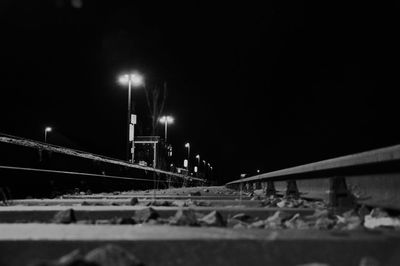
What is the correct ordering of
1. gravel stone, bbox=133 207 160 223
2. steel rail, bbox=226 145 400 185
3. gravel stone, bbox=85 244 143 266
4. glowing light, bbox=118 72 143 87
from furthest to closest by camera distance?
glowing light, bbox=118 72 143 87 → gravel stone, bbox=133 207 160 223 → steel rail, bbox=226 145 400 185 → gravel stone, bbox=85 244 143 266

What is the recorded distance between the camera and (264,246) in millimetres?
2490

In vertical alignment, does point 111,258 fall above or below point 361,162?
below

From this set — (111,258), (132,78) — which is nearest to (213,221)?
(111,258)

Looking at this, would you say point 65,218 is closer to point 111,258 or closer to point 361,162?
point 111,258

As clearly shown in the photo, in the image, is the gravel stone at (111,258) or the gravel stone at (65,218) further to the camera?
the gravel stone at (65,218)

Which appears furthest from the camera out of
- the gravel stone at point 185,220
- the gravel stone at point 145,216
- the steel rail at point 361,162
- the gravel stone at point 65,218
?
the gravel stone at point 145,216

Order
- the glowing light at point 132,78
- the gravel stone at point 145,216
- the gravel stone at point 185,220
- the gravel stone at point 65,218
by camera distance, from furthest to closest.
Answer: the glowing light at point 132,78
the gravel stone at point 145,216
the gravel stone at point 65,218
the gravel stone at point 185,220

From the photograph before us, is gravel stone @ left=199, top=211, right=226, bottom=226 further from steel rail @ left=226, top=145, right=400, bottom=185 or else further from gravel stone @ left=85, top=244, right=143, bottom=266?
gravel stone @ left=85, top=244, right=143, bottom=266

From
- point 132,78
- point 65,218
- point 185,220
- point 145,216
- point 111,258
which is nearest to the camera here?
point 111,258

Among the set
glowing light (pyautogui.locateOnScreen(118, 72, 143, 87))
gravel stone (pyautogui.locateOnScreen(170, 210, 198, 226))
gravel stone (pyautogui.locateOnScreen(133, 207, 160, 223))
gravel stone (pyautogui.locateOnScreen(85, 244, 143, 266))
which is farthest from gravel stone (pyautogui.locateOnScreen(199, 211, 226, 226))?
glowing light (pyautogui.locateOnScreen(118, 72, 143, 87))

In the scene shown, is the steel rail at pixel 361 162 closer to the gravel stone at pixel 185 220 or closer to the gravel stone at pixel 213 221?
the gravel stone at pixel 213 221

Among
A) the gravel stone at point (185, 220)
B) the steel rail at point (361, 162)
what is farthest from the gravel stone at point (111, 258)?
the steel rail at point (361, 162)

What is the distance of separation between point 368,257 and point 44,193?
9.95 m

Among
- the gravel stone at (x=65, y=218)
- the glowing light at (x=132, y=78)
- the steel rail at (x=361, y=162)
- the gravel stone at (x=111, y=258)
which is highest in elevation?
the glowing light at (x=132, y=78)
